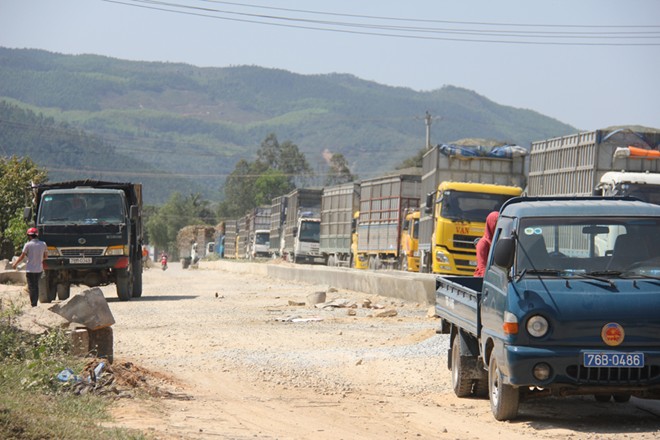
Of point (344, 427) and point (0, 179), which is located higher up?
point (0, 179)

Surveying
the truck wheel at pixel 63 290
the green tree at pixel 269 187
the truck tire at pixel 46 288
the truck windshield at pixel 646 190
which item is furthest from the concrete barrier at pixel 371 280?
the green tree at pixel 269 187

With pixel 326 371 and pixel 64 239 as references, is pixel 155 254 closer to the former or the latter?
pixel 64 239

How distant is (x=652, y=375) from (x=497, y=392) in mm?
1294

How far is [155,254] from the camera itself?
544 feet

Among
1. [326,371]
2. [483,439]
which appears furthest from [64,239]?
[483,439]

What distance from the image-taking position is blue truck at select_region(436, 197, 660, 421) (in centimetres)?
820

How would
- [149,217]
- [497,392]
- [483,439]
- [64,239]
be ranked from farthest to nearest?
[149,217], [64,239], [497,392], [483,439]

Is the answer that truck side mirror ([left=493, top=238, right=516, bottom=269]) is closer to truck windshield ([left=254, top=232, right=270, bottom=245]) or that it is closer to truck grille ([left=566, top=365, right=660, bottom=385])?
truck grille ([left=566, top=365, right=660, bottom=385])

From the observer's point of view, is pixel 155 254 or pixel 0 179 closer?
pixel 0 179

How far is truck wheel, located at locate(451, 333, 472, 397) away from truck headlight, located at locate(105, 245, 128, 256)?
599 inches

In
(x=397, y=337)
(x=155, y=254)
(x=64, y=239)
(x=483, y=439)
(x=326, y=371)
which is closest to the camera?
(x=483, y=439)

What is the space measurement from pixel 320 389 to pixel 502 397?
265 centimetres

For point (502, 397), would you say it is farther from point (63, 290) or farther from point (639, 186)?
point (63, 290)

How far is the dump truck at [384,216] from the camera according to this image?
4272cm
